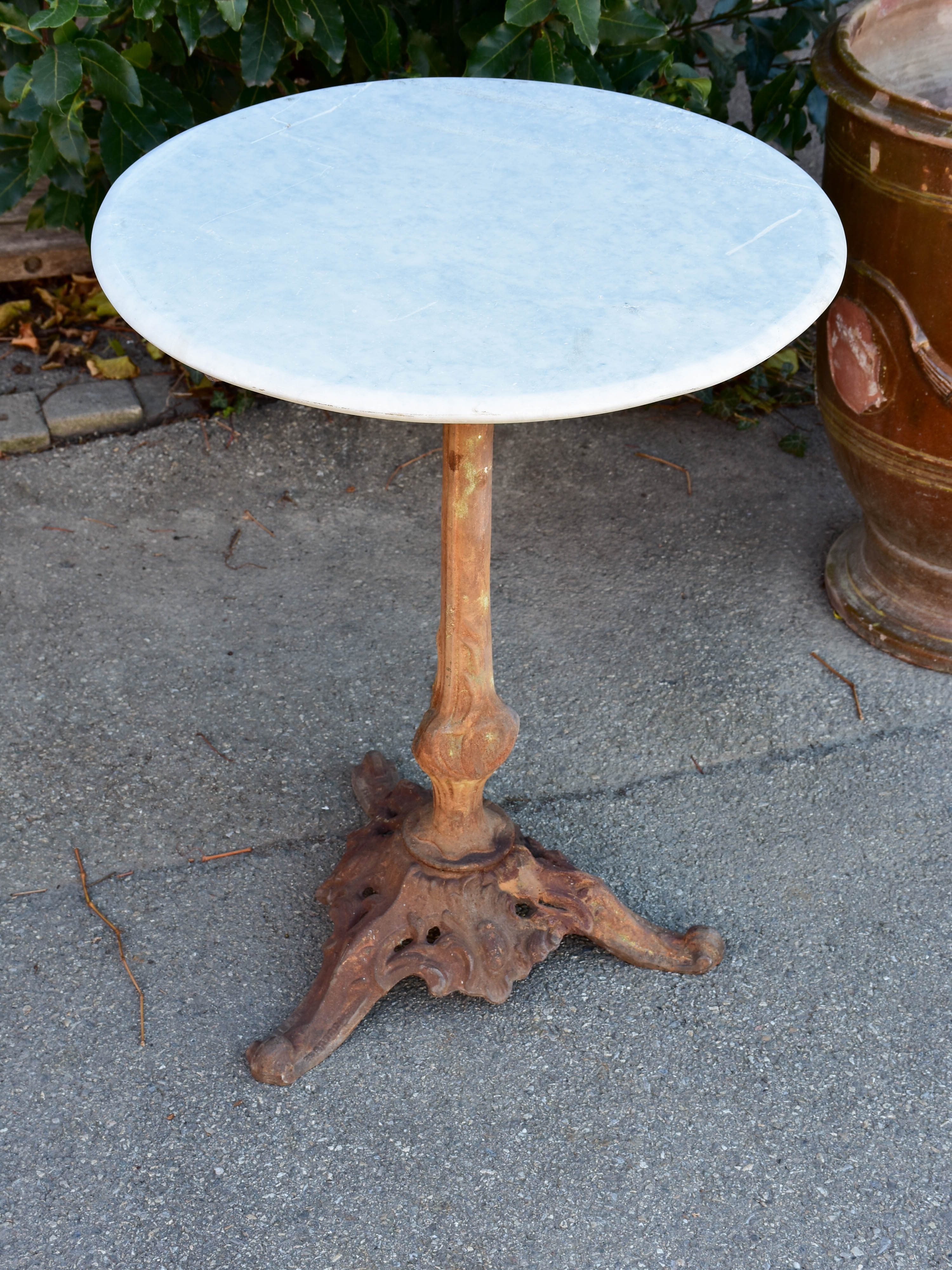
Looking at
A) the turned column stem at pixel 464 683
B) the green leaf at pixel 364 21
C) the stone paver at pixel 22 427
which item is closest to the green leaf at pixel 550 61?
the green leaf at pixel 364 21

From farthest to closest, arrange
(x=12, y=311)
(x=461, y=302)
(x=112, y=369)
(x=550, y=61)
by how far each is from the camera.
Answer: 1. (x=12, y=311)
2. (x=112, y=369)
3. (x=550, y=61)
4. (x=461, y=302)

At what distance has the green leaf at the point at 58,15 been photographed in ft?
6.06

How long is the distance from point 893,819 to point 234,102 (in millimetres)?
2120

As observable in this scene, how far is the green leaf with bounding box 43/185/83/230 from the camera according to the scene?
2.65 metres

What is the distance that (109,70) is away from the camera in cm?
214

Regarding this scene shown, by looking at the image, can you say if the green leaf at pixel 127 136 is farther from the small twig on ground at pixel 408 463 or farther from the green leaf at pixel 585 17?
the small twig on ground at pixel 408 463

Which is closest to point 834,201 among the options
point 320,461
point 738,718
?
point 738,718

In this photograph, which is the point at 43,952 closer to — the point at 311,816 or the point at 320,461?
the point at 311,816

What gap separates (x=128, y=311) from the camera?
1.28 metres

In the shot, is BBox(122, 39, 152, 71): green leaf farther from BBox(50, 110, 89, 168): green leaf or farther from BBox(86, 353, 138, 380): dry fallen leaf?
BBox(86, 353, 138, 380): dry fallen leaf

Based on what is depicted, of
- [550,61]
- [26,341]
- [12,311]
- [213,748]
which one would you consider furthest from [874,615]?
[12,311]

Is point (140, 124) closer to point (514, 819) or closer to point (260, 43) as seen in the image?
Result: point (260, 43)

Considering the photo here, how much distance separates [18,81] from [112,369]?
1.12m

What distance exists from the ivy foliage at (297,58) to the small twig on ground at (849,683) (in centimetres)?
118
